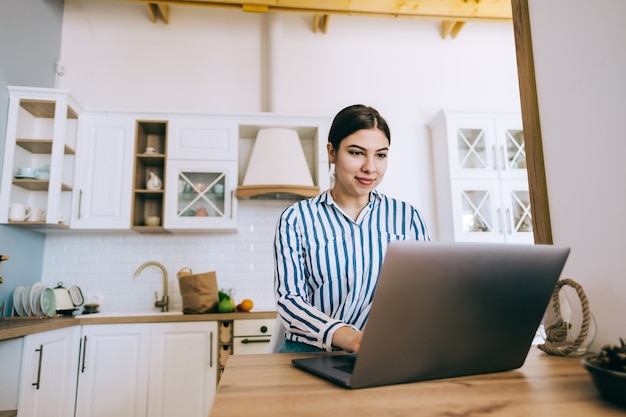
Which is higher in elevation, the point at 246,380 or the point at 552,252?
the point at 552,252

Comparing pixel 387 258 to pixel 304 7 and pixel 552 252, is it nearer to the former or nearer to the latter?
pixel 552 252

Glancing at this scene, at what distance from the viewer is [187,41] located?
3.77 meters

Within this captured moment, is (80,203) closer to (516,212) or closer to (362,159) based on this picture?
(362,159)

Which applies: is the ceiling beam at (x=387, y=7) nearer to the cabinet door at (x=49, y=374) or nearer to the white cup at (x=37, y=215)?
the white cup at (x=37, y=215)

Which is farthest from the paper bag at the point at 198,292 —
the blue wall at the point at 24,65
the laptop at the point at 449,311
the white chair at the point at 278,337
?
the laptop at the point at 449,311

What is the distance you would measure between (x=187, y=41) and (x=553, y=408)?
3916 millimetres

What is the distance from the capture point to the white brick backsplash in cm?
328

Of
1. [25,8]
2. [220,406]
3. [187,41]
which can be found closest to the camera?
[220,406]

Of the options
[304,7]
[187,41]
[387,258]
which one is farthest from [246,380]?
[187,41]

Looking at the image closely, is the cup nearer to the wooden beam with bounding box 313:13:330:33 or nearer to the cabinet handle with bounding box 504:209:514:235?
the wooden beam with bounding box 313:13:330:33

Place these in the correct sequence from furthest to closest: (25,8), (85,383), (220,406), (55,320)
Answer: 1. (25,8)
2. (85,383)
3. (55,320)
4. (220,406)

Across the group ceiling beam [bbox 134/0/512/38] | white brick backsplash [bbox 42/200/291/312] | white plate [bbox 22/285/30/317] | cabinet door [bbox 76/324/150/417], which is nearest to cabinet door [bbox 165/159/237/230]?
white brick backsplash [bbox 42/200/291/312]

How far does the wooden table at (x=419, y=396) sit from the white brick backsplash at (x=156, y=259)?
264 centimetres

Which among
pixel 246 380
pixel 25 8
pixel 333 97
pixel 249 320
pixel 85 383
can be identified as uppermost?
pixel 25 8
